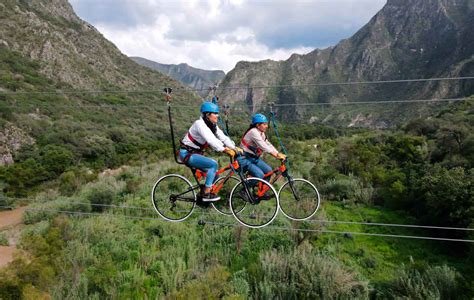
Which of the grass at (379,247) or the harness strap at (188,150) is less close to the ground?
the harness strap at (188,150)

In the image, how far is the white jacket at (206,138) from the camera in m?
5.98

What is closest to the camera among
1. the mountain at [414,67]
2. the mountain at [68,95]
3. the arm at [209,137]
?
the arm at [209,137]

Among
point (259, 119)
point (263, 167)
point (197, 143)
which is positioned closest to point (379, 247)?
point (263, 167)

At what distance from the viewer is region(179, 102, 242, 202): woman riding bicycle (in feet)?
20.2

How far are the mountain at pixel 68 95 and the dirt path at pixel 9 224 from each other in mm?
6904

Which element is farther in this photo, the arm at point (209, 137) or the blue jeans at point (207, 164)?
the blue jeans at point (207, 164)

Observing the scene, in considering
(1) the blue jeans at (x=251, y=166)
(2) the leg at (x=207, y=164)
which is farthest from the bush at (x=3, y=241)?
(1) the blue jeans at (x=251, y=166)

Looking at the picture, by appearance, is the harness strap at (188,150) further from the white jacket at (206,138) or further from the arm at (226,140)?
the arm at (226,140)

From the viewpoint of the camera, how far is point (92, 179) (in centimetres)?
2978

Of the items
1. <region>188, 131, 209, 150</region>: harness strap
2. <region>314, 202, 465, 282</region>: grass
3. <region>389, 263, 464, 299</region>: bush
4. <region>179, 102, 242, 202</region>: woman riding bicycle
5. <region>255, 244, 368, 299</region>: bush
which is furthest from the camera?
<region>314, 202, 465, 282</region>: grass

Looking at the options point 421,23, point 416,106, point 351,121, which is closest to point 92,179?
point 416,106

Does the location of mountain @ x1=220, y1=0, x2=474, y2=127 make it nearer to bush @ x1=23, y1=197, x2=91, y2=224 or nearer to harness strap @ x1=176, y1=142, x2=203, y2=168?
bush @ x1=23, y1=197, x2=91, y2=224

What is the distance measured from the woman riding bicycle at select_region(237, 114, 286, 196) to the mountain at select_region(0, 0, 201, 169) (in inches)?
940

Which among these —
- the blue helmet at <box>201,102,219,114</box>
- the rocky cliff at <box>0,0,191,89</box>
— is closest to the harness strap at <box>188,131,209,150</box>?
the blue helmet at <box>201,102,219,114</box>
